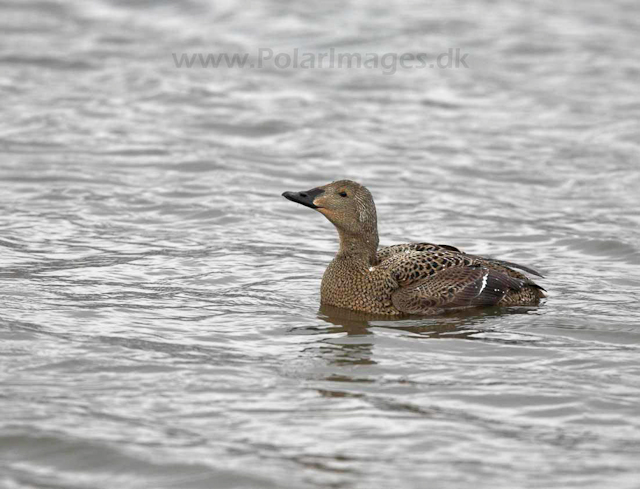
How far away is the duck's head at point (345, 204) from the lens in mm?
8922

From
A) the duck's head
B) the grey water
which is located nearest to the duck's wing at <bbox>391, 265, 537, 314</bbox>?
the grey water

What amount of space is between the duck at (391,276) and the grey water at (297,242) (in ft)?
0.56

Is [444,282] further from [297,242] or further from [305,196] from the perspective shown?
[297,242]

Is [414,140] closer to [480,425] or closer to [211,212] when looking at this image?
→ [211,212]

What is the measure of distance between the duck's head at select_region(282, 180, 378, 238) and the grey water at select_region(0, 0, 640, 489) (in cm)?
68

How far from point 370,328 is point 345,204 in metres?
1.02

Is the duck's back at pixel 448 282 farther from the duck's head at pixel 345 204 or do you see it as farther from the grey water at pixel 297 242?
the duck's head at pixel 345 204

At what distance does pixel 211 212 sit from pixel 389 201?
1.99m

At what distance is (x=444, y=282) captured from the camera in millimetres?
8883

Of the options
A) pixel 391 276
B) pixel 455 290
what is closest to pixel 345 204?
pixel 391 276

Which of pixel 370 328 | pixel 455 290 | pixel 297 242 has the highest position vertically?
pixel 297 242

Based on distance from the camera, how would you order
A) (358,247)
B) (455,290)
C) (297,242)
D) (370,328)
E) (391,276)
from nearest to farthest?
1. (370,328)
2. (455,290)
3. (391,276)
4. (358,247)
5. (297,242)

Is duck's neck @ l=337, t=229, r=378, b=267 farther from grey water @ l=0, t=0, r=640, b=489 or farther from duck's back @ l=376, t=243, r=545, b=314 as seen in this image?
grey water @ l=0, t=0, r=640, b=489

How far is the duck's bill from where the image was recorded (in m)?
8.74
